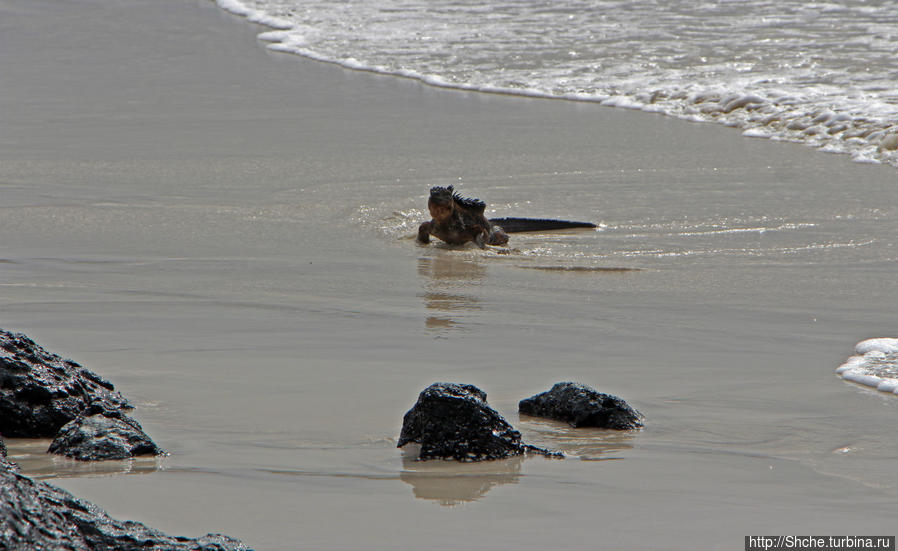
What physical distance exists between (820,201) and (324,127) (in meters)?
3.69

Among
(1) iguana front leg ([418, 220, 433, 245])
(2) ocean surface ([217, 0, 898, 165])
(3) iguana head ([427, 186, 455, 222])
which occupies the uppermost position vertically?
(2) ocean surface ([217, 0, 898, 165])

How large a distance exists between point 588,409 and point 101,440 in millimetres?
1343

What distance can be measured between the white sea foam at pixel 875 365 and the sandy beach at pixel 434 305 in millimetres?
66

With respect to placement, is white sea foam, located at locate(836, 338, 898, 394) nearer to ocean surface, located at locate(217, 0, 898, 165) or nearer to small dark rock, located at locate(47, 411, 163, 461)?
small dark rock, located at locate(47, 411, 163, 461)

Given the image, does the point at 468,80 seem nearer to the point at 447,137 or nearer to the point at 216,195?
the point at 447,137

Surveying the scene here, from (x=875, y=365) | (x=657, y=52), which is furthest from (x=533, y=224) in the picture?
(x=657, y=52)

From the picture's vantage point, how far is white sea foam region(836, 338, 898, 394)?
3.54m

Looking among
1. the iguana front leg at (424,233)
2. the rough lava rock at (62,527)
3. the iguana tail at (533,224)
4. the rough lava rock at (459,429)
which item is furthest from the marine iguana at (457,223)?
the rough lava rock at (62,527)

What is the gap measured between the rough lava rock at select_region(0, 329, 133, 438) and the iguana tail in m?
3.28

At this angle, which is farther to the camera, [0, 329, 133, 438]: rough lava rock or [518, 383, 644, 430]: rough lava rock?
[518, 383, 644, 430]: rough lava rock

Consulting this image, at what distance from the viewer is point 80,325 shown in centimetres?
402

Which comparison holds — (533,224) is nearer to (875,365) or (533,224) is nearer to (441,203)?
(441,203)

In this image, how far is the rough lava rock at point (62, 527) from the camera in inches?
62.5

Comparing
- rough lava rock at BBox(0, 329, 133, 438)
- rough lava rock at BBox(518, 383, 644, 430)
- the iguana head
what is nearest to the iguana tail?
the iguana head
